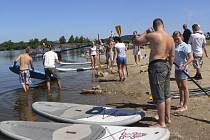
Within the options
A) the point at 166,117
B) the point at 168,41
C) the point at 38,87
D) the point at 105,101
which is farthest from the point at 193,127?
the point at 38,87

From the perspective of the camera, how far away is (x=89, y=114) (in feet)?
28.3

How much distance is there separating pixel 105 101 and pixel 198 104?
131 inches

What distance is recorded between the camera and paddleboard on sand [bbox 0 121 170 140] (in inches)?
→ 265

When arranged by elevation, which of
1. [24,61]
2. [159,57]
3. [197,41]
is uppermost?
[197,41]

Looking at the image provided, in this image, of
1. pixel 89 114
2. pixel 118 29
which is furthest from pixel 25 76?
pixel 89 114

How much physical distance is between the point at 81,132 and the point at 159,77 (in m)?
1.85

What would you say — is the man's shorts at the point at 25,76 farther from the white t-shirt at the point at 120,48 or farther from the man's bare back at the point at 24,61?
the white t-shirt at the point at 120,48

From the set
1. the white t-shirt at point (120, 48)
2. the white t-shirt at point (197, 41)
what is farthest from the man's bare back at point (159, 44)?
the white t-shirt at point (120, 48)

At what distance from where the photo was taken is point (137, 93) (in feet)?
42.4

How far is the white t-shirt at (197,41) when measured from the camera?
12938 mm

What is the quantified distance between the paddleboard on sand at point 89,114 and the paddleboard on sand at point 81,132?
71 centimetres

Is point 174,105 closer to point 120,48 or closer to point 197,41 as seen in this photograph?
point 197,41

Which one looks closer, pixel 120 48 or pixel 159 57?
pixel 159 57

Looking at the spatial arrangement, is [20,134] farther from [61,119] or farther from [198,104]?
[198,104]
